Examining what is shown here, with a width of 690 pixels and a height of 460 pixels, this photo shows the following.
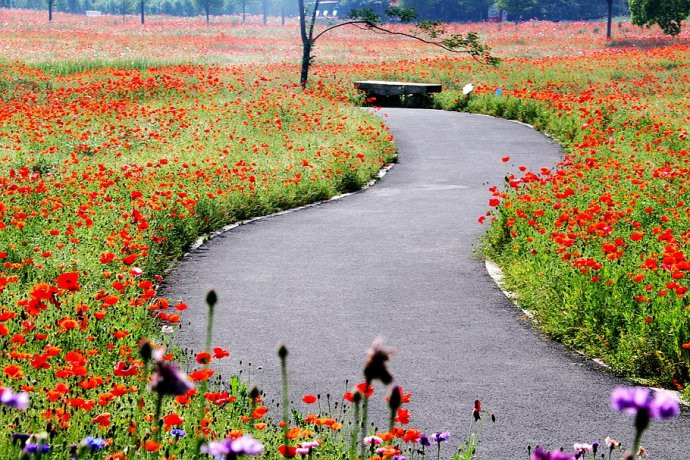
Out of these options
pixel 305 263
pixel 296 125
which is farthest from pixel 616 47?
pixel 305 263

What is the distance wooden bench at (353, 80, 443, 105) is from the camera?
2831 cm

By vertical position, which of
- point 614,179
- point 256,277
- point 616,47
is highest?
point 616,47

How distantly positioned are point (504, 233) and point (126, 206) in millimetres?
4809

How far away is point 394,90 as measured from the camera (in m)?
28.7

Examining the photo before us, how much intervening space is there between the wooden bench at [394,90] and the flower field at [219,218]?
79 centimetres

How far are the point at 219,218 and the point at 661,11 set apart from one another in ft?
150

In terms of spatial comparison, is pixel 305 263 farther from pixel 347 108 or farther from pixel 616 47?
pixel 616 47

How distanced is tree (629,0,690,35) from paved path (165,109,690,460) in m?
41.3

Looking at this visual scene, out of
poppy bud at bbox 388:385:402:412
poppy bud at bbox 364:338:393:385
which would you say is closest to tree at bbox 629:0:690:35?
poppy bud at bbox 388:385:402:412

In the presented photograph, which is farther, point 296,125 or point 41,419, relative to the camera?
point 296,125

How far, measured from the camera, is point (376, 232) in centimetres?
1156

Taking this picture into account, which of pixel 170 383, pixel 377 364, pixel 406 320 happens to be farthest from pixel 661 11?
pixel 170 383

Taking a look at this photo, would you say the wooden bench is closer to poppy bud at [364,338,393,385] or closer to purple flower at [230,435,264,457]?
poppy bud at [364,338,393,385]

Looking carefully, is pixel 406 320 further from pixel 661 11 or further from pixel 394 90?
pixel 661 11
